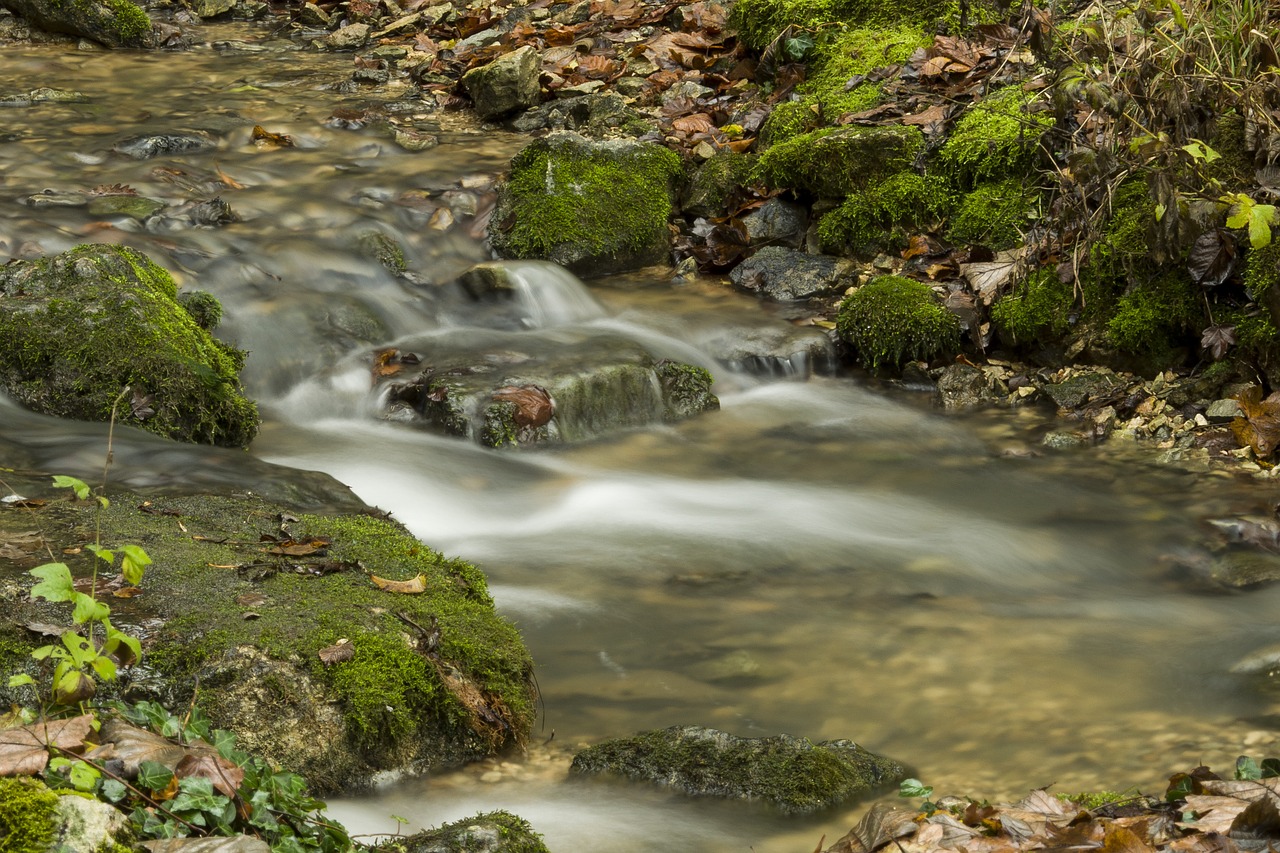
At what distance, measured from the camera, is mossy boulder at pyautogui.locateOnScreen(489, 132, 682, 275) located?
7.89 meters

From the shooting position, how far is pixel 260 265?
7.25 metres

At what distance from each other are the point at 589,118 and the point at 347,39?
396 centimetres

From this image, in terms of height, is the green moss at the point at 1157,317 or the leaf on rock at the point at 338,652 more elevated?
the green moss at the point at 1157,317

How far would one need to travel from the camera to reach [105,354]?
5.21 metres

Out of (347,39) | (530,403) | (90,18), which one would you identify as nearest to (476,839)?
(530,403)

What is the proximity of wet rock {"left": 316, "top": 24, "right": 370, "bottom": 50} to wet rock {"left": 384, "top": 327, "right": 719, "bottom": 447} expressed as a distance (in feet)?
21.1

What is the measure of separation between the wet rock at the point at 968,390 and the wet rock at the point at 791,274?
1119mm

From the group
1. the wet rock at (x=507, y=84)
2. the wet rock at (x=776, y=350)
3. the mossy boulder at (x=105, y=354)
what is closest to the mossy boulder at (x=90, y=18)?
the wet rock at (x=507, y=84)

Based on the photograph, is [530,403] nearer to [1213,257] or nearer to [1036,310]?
[1036,310]

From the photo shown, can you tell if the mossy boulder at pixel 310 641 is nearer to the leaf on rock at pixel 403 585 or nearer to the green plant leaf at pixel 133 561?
the leaf on rock at pixel 403 585

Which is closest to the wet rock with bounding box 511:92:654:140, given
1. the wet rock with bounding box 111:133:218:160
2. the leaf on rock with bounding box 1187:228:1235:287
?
the wet rock with bounding box 111:133:218:160

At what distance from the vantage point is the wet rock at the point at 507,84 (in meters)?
9.83

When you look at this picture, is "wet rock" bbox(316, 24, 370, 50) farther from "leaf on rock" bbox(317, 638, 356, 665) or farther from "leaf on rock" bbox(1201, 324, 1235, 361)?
"leaf on rock" bbox(317, 638, 356, 665)

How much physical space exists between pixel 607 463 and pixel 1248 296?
10.3 ft
